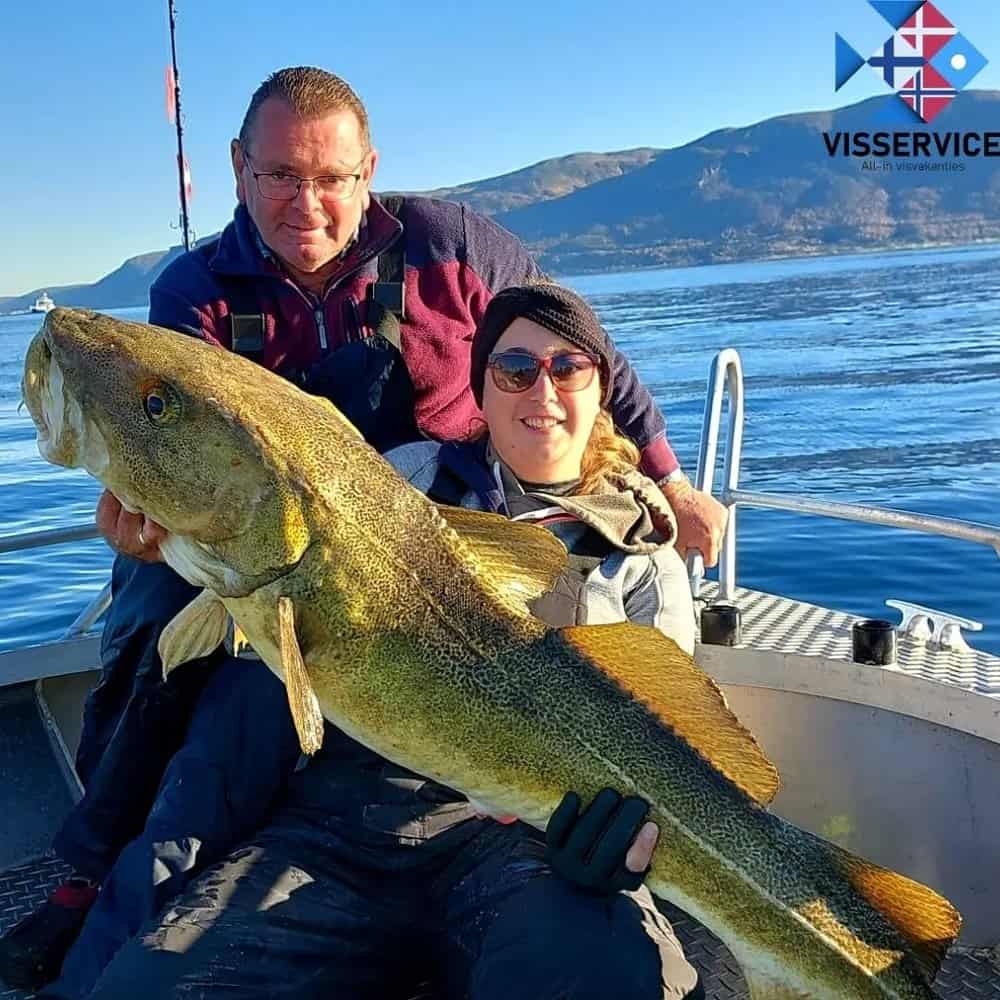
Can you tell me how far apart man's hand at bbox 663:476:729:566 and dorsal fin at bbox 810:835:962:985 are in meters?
1.90

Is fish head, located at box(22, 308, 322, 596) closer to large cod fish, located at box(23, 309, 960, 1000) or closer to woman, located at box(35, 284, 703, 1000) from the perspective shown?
large cod fish, located at box(23, 309, 960, 1000)

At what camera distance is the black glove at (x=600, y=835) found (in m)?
2.67

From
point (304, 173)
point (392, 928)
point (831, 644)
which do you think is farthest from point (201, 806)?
point (831, 644)

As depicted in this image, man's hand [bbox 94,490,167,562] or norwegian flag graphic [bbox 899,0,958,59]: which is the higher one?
norwegian flag graphic [bbox 899,0,958,59]

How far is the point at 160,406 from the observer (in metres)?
2.61

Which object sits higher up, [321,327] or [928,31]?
[928,31]

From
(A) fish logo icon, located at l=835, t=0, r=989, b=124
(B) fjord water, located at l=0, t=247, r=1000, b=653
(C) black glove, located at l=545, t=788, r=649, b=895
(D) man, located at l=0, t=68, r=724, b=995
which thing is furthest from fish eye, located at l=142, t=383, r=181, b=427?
(A) fish logo icon, located at l=835, t=0, r=989, b=124

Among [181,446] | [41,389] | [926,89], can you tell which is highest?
[926,89]

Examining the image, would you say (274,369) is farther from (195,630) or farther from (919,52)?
(919,52)

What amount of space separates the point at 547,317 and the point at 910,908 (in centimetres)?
208

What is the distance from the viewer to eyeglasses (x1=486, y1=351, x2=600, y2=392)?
12.0ft

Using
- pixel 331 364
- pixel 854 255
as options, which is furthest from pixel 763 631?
pixel 854 255

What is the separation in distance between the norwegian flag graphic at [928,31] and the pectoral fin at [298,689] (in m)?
48.6

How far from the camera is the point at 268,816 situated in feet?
11.4
